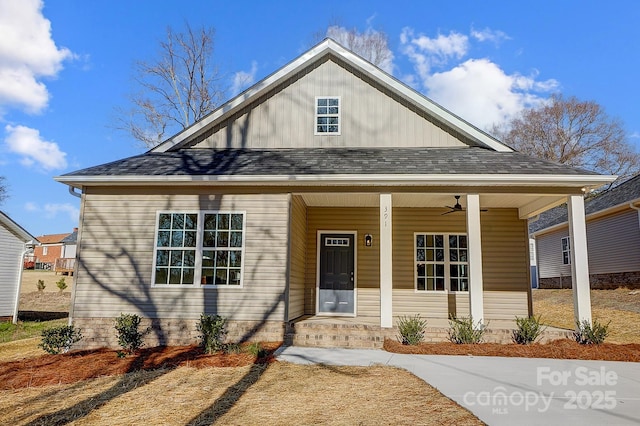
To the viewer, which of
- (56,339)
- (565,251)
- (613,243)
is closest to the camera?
(56,339)

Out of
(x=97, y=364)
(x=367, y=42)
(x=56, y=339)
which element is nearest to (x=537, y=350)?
(x=97, y=364)

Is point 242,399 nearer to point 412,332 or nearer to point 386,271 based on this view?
point 412,332

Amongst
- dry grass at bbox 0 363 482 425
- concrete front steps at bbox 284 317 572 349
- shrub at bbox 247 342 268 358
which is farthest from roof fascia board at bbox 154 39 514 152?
dry grass at bbox 0 363 482 425

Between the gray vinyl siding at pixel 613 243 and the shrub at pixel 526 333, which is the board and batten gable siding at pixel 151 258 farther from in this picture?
the gray vinyl siding at pixel 613 243

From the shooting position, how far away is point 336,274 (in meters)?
10.3

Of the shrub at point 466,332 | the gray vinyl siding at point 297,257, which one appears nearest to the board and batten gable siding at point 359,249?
the gray vinyl siding at point 297,257

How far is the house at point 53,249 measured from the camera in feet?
137

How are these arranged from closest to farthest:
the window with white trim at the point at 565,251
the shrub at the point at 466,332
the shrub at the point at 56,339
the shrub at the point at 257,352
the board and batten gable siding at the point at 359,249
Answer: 1. the shrub at the point at 257,352
2. the shrub at the point at 56,339
3. the shrub at the point at 466,332
4. the board and batten gable siding at the point at 359,249
5. the window with white trim at the point at 565,251

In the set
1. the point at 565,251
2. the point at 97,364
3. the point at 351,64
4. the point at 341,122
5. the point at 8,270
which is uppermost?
the point at 351,64

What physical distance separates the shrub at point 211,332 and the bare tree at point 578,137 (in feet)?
87.3

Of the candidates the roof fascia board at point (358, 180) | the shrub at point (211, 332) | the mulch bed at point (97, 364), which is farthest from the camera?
the roof fascia board at point (358, 180)

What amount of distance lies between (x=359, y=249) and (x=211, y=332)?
442cm

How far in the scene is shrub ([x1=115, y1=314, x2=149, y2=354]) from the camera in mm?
7285

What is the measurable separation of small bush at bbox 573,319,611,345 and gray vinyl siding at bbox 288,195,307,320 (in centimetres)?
533
